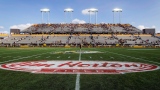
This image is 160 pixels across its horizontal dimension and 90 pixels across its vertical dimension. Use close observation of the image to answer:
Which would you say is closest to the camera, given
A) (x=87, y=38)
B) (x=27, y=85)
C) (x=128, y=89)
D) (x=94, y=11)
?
(x=128, y=89)

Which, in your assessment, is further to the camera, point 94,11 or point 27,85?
point 94,11

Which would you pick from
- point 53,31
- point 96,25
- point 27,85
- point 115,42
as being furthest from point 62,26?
point 27,85

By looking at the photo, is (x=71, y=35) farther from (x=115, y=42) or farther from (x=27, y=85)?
(x=27, y=85)

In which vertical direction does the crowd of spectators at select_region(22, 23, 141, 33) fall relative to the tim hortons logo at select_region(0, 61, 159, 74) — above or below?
above

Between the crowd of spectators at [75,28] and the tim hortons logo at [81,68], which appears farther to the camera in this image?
the crowd of spectators at [75,28]

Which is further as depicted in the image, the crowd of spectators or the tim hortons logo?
the crowd of spectators

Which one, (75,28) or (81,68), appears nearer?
(81,68)

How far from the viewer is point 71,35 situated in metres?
80.2

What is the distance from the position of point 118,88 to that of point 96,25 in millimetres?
84876

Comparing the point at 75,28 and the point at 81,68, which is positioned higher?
the point at 75,28

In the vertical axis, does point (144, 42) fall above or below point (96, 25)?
below

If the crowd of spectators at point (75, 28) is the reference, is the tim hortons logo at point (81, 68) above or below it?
below

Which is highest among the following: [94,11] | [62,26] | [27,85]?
[94,11]

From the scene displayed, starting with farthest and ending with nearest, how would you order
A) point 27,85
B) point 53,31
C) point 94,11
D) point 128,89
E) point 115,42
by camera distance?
point 94,11 < point 53,31 < point 115,42 < point 27,85 < point 128,89
